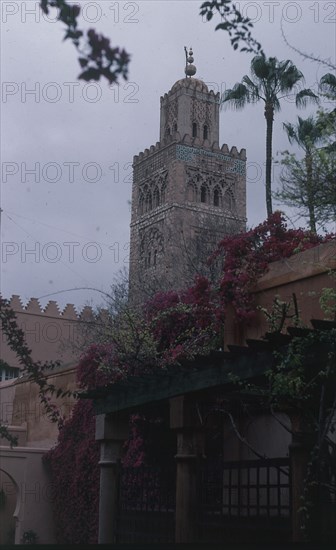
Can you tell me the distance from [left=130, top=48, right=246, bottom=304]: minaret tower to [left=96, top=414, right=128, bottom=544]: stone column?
31.6 m

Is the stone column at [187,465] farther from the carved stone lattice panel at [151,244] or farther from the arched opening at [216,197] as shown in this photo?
the arched opening at [216,197]

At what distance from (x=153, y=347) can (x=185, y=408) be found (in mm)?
3954

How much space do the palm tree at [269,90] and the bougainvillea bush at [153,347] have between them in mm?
10028

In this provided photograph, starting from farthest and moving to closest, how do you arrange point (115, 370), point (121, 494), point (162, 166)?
point (162, 166), point (115, 370), point (121, 494)

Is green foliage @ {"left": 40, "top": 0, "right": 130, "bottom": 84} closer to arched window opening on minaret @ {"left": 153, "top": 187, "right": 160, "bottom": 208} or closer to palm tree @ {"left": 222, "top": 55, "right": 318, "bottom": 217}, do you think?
palm tree @ {"left": 222, "top": 55, "right": 318, "bottom": 217}

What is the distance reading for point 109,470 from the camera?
10656 millimetres

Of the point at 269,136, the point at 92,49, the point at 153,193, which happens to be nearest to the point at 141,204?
the point at 153,193

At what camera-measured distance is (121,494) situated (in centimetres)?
1134

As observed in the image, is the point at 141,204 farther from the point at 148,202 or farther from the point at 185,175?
the point at 185,175

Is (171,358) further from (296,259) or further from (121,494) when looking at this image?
(296,259)

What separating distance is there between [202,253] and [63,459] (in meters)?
12.9

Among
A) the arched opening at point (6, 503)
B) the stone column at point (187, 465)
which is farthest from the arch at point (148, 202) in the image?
the stone column at point (187, 465)

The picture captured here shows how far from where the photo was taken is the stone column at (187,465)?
351 inches

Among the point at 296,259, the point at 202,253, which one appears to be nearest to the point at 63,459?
the point at 296,259
